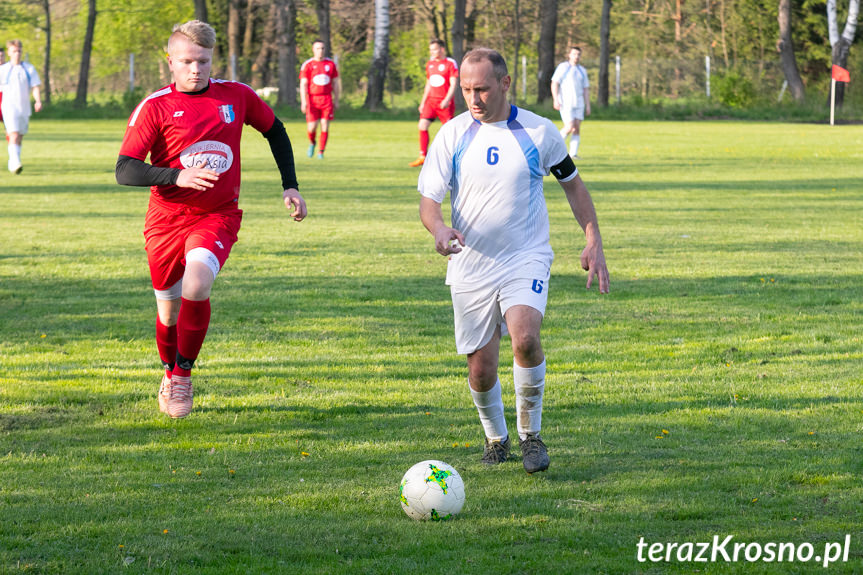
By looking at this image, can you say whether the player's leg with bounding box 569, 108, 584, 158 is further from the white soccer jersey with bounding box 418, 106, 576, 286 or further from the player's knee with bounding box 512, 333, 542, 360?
the player's knee with bounding box 512, 333, 542, 360

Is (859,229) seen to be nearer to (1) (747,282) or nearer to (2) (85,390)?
(1) (747,282)

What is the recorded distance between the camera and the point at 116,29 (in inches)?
2945

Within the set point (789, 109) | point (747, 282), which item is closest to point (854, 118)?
point (789, 109)

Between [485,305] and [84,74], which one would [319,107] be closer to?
[485,305]

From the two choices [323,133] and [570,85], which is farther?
[323,133]

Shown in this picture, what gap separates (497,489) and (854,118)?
41173 mm

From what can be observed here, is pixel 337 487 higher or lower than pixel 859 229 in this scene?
higher

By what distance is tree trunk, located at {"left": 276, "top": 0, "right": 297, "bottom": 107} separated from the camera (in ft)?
148

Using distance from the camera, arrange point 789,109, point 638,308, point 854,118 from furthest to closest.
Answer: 1. point 789,109
2. point 854,118
3. point 638,308

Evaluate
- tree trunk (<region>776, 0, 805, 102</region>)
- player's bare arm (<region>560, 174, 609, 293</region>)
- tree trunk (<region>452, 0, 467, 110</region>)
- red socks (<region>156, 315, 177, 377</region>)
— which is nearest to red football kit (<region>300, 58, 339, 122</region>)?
red socks (<region>156, 315, 177, 377</region>)

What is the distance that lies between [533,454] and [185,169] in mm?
2240

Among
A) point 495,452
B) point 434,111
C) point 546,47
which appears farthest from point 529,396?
point 546,47

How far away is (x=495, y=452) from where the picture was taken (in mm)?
5324

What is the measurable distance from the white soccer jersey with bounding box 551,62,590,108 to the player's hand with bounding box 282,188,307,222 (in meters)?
17.8
